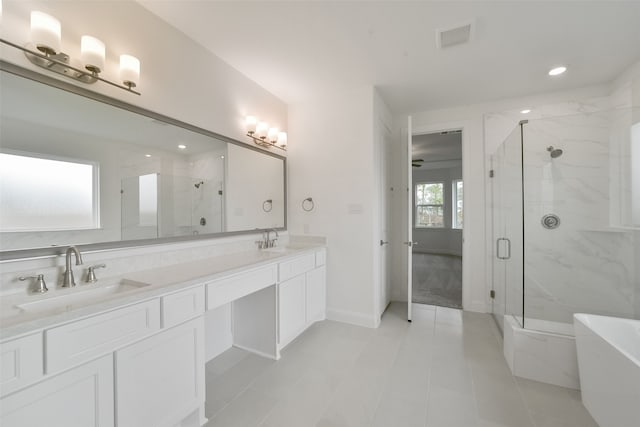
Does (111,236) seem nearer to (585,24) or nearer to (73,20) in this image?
(73,20)

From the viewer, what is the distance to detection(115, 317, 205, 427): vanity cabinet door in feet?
3.75

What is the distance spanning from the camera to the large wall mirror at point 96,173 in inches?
46.9

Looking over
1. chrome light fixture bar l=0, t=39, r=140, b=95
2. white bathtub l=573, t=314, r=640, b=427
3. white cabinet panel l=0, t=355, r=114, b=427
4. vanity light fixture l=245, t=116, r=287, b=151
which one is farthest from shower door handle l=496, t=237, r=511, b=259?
chrome light fixture bar l=0, t=39, r=140, b=95

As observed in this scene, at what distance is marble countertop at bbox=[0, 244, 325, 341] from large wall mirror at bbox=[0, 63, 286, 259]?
23 centimetres

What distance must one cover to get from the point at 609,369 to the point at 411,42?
246 centimetres

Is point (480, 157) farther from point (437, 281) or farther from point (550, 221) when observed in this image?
point (437, 281)

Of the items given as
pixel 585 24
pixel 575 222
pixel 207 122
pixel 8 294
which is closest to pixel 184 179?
pixel 207 122

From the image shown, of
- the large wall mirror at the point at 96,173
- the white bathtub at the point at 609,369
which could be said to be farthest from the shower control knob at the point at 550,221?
the large wall mirror at the point at 96,173

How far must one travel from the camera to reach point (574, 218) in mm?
2482

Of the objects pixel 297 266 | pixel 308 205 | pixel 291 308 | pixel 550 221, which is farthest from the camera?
pixel 308 205

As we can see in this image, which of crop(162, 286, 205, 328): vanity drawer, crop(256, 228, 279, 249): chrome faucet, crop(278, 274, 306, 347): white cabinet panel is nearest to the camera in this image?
crop(162, 286, 205, 328): vanity drawer

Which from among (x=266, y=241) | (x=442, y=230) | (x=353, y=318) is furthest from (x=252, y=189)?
(x=442, y=230)

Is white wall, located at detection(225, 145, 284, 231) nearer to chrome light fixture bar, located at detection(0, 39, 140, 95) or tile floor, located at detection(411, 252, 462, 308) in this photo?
chrome light fixture bar, located at detection(0, 39, 140, 95)

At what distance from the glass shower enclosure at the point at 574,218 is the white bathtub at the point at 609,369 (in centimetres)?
55
